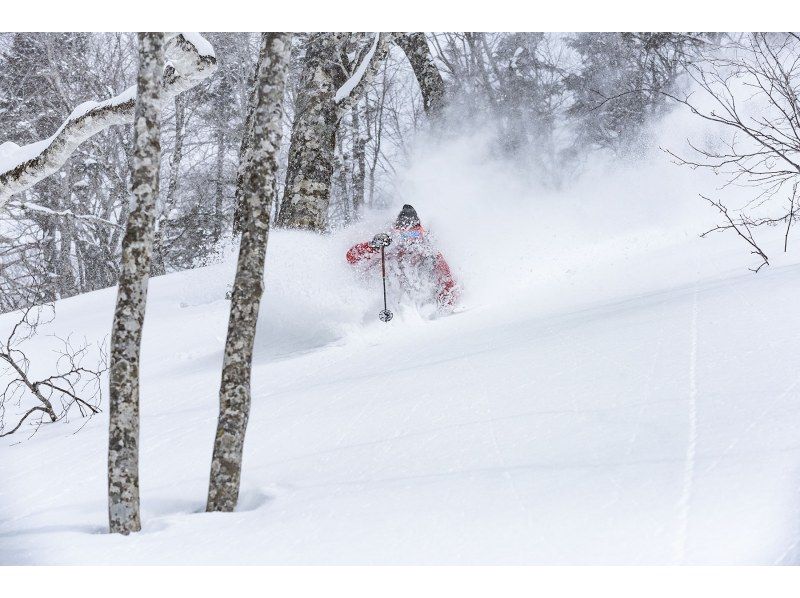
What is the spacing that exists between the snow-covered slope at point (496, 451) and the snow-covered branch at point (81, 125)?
164cm

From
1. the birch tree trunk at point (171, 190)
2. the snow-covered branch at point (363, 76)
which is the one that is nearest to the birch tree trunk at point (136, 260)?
the snow-covered branch at point (363, 76)

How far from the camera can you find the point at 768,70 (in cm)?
512

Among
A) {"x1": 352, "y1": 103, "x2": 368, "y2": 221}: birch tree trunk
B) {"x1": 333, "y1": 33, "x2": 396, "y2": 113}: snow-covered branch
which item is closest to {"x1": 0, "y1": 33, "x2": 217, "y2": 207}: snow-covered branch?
{"x1": 333, "y1": 33, "x2": 396, "y2": 113}: snow-covered branch

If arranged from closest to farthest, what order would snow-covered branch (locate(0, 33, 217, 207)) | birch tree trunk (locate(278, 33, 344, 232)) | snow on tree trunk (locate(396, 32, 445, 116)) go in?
1. snow-covered branch (locate(0, 33, 217, 207))
2. birch tree trunk (locate(278, 33, 344, 232))
3. snow on tree trunk (locate(396, 32, 445, 116))

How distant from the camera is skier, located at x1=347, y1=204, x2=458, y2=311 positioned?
7.53 m

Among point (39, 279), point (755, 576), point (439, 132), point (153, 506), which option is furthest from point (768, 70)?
point (39, 279)

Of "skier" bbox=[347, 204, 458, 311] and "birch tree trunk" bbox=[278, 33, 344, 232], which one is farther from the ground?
"birch tree trunk" bbox=[278, 33, 344, 232]

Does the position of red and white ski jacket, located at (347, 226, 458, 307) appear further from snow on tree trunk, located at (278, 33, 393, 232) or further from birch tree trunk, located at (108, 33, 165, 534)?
birch tree trunk, located at (108, 33, 165, 534)

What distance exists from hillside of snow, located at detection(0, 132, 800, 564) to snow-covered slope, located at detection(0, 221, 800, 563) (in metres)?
0.01

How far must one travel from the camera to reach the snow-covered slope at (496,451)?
8.43ft

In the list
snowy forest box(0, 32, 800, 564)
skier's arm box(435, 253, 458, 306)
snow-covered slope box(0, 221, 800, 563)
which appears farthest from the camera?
skier's arm box(435, 253, 458, 306)

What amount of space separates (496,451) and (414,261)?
4460 millimetres
